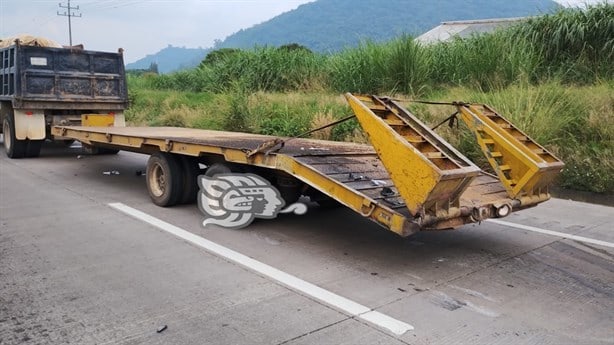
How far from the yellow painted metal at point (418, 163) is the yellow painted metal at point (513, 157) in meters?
0.84

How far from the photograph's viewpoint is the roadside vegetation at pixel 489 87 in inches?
332

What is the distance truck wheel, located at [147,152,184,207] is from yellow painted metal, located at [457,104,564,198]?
10.8 feet

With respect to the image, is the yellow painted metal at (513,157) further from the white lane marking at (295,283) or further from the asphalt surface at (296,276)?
the white lane marking at (295,283)

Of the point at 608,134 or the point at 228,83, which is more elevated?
the point at 228,83

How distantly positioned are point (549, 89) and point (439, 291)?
6.44 m

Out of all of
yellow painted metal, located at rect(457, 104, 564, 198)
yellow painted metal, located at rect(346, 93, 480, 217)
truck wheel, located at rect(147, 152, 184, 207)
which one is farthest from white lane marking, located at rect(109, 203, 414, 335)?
yellow painted metal, located at rect(457, 104, 564, 198)

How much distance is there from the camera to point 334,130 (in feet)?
34.8

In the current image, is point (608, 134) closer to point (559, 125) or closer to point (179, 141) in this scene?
point (559, 125)

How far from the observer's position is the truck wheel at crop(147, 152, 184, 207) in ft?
21.2

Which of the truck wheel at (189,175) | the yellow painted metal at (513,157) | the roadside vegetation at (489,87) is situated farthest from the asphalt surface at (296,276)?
the roadside vegetation at (489,87)

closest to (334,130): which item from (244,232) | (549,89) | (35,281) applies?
(549,89)

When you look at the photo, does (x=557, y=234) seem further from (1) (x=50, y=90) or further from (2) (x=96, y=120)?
(1) (x=50, y=90)

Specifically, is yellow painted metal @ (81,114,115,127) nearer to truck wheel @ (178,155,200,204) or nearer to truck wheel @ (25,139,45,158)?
truck wheel @ (25,139,45,158)

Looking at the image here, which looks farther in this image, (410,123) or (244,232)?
(244,232)
